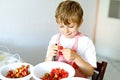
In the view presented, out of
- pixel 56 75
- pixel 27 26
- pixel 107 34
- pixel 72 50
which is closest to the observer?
pixel 56 75

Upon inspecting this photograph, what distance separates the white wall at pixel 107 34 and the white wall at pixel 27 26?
93cm

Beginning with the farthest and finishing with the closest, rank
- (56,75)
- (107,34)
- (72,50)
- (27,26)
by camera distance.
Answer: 1. (107,34)
2. (27,26)
3. (72,50)
4. (56,75)

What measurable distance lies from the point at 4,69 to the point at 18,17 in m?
0.73

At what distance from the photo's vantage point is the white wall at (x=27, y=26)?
1.45 metres

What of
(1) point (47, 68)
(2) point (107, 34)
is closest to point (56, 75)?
(1) point (47, 68)

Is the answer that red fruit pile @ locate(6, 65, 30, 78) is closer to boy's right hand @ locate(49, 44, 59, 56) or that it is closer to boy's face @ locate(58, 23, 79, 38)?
boy's right hand @ locate(49, 44, 59, 56)

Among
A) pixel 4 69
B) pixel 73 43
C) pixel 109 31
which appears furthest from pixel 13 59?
pixel 109 31

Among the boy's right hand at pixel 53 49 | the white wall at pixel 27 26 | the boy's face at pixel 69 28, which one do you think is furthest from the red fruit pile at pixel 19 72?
the white wall at pixel 27 26

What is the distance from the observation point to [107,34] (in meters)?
Answer: 2.62

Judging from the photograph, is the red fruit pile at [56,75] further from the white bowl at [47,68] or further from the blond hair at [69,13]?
the blond hair at [69,13]

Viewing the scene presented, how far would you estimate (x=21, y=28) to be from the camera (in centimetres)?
159

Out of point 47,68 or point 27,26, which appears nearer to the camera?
point 47,68

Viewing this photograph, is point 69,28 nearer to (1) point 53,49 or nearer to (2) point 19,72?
(1) point 53,49

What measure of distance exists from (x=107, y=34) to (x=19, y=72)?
6.34 ft
